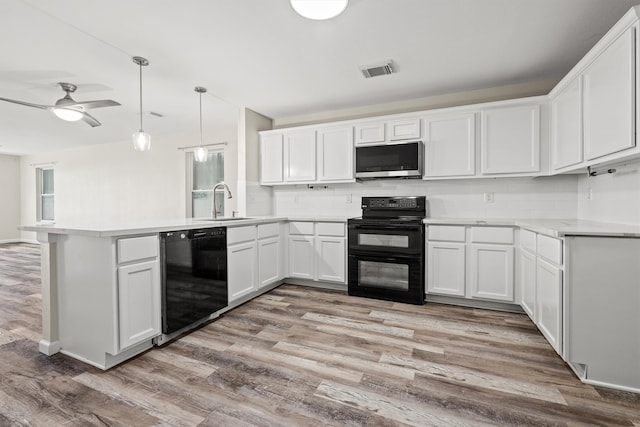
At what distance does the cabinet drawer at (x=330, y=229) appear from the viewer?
11.8 feet

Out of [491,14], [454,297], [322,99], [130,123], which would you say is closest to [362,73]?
[322,99]

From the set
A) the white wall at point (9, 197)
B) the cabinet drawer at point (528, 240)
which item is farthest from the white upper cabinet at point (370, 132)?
the white wall at point (9, 197)

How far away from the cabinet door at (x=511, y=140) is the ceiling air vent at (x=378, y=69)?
1.13 m

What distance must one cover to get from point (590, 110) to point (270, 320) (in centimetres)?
297

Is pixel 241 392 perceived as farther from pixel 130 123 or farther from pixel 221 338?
pixel 130 123

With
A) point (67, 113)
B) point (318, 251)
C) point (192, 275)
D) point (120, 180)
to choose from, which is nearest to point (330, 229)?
point (318, 251)

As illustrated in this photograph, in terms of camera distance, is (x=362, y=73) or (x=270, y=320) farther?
(x=362, y=73)

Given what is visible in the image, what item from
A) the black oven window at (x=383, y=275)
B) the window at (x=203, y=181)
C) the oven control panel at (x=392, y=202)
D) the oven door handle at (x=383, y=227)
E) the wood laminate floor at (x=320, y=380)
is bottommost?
the wood laminate floor at (x=320, y=380)

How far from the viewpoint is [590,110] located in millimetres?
2113

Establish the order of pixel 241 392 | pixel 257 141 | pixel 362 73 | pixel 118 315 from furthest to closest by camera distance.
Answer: pixel 257 141 < pixel 362 73 < pixel 118 315 < pixel 241 392

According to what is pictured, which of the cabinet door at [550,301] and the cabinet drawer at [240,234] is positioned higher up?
the cabinet drawer at [240,234]

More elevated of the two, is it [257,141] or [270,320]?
[257,141]

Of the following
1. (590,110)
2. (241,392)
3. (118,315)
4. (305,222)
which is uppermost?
(590,110)

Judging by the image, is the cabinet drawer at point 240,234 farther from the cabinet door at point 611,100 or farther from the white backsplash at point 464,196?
the cabinet door at point 611,100
